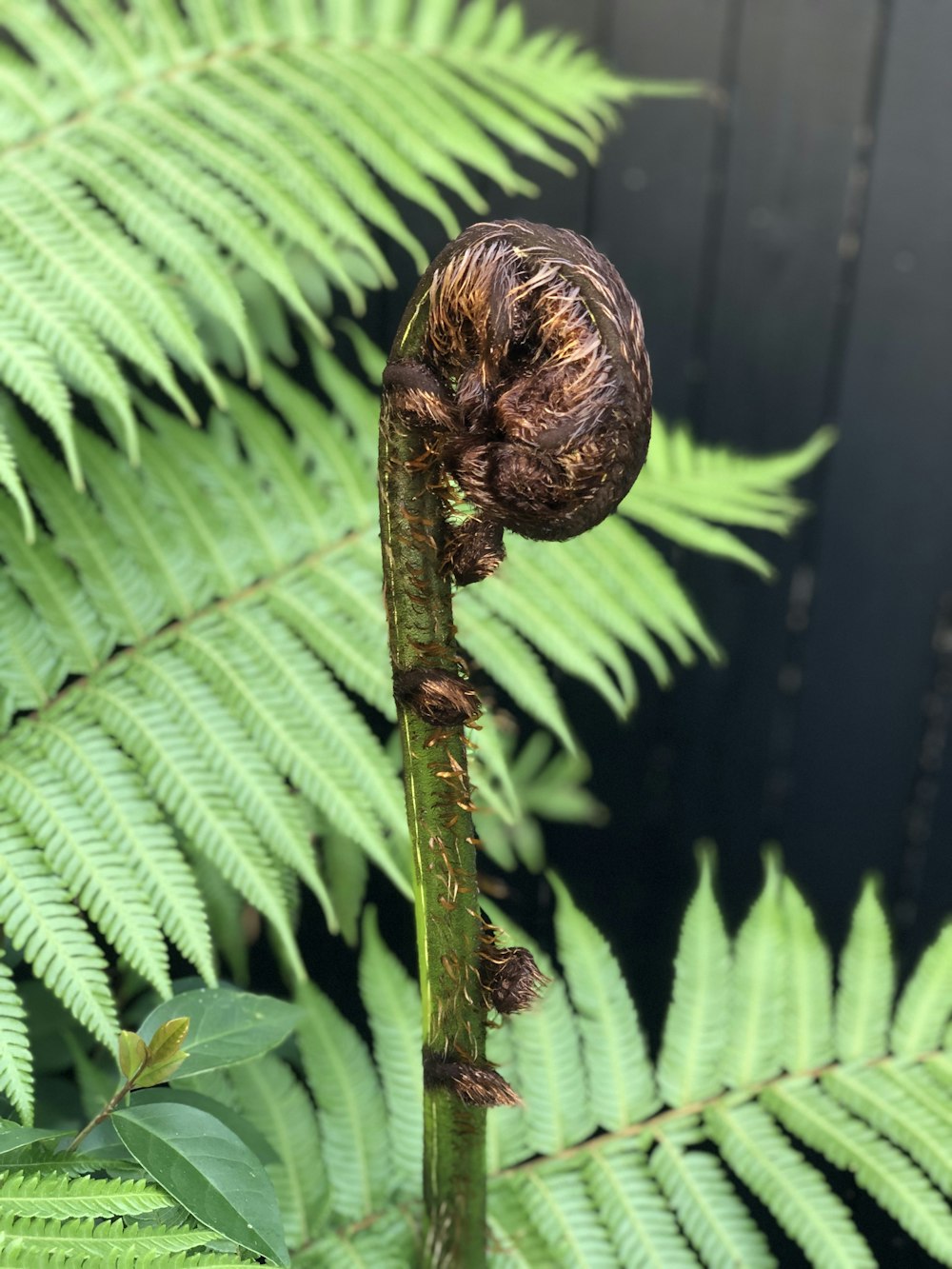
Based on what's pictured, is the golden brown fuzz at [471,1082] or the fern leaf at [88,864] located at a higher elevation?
the golden brown fuzz at [471,1082]

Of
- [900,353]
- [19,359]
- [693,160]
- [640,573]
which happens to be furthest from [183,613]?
[900,353]

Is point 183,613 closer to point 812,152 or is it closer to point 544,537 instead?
point 544,537

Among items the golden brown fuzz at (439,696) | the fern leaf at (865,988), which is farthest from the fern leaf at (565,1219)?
the golden brown fuzz at (439,696)

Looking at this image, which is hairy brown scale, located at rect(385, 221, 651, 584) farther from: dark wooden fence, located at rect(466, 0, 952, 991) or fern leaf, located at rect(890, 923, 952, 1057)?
dark wooden fence, located at rect(466, 0, 952, 991)

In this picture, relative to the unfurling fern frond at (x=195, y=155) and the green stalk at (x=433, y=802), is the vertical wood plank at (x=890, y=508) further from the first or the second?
the green stalk at (x=433, y=802)

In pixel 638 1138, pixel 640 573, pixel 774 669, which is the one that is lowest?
pixel 774 669

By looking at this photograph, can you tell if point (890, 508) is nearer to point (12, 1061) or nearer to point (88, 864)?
point (88, 864)

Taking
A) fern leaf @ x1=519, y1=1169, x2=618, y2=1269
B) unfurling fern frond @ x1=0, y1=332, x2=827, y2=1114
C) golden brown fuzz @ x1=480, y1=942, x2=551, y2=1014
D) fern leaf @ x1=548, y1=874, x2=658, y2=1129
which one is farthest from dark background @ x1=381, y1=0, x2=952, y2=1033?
golden brown fuzz @ x1=480, y1=942, x2=551, y2=1014

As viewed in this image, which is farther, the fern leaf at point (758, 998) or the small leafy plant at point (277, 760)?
the fern leaf at point (758, 998)
